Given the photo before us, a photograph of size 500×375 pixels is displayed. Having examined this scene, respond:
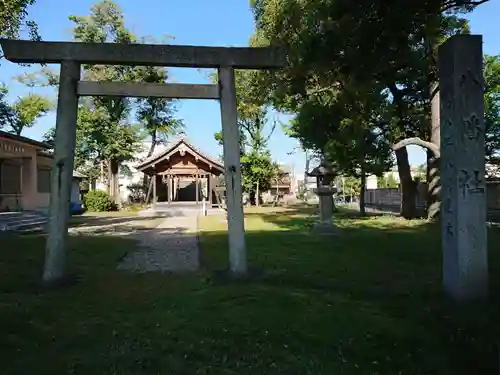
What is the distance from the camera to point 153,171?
29062 mm

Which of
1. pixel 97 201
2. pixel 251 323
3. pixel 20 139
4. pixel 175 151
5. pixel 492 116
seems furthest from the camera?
pixel 97 201

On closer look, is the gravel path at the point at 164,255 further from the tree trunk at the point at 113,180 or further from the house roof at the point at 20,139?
the tree trunk at the point at 113,180

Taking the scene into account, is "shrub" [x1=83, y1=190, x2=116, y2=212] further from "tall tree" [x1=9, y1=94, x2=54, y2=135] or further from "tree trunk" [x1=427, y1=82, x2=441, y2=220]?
"tree trunk" [x1=427, y1=82, x2=441, y2=220]

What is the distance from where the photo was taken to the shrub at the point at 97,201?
30.5m

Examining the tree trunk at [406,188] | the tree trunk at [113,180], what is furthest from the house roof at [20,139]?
the tree trunk at [406,188]

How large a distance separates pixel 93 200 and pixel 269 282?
26226mm

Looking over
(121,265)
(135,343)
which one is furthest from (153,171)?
(135,343)

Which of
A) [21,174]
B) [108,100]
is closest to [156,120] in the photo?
[108,100]

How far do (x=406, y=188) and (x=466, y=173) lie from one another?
1568cm

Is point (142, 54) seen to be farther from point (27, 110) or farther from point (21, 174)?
point (27, 110)

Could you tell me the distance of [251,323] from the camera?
4.65 meters

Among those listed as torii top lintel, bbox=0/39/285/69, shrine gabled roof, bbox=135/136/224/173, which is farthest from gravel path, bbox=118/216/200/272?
shrine gabled roof, bbox=135/136/224/173

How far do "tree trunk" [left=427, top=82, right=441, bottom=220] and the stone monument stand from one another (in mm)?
11991

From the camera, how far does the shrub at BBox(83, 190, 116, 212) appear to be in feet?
100
